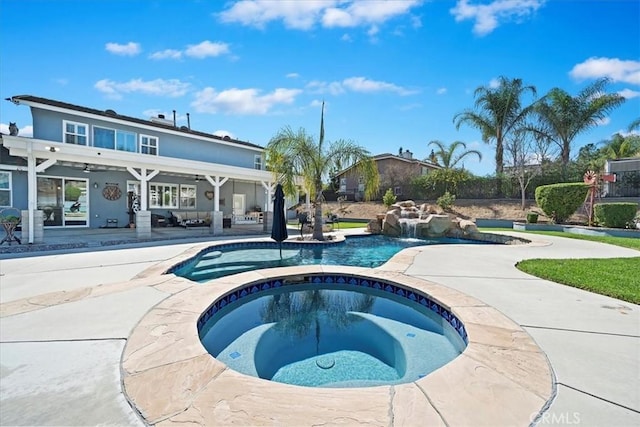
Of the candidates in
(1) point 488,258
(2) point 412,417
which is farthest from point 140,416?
(1) point 488,258

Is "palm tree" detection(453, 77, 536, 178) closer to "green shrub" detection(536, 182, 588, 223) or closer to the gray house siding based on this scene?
"green shrub" detection(536, 182, 588, 223)

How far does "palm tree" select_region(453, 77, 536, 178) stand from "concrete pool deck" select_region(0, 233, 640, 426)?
22950mm

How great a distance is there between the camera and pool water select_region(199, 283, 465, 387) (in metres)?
3.52

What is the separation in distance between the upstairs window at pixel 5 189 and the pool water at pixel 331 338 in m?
14.7

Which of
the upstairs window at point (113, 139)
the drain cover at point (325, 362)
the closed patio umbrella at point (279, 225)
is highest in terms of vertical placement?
the upstairs window at point (113, 139)

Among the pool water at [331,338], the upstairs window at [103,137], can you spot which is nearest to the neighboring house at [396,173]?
the upstairs window at [103,137]

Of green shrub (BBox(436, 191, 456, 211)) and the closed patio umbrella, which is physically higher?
green shrub (BBox(436, 191, 456, 211))

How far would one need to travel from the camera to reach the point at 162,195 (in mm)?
17672

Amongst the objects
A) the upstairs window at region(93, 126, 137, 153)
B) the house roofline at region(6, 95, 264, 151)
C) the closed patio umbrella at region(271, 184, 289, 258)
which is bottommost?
the closed patio umbrella at region(271, 184, 289, 258)

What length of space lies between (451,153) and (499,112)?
541 centimetres

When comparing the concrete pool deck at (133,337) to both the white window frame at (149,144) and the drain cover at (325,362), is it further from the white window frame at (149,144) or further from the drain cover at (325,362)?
the white window frame at (149,144)

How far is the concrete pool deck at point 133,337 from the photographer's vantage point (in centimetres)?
221

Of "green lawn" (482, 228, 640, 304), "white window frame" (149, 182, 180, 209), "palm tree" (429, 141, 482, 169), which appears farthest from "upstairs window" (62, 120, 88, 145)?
"palm tree" (429, 141, 482, 169)

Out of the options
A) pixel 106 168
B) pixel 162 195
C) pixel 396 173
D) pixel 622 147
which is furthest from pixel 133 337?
pixel 622 147
